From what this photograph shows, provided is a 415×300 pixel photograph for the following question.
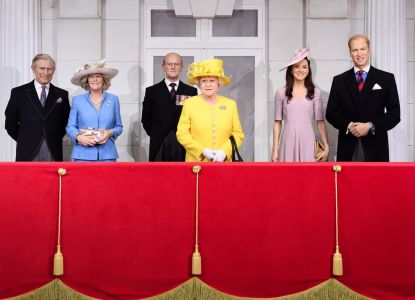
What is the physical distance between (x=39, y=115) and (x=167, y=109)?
3.50ft

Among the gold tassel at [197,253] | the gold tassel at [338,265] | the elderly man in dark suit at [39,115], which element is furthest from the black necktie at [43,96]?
the gold tassel at [338,265]

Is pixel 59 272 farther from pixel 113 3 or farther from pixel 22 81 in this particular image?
pixel 113 3

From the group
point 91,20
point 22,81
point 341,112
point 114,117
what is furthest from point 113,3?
point 341,112

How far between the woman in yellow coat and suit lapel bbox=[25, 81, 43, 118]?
1418mm

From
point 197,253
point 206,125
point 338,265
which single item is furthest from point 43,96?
point 338,265

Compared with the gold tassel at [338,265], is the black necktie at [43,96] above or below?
above

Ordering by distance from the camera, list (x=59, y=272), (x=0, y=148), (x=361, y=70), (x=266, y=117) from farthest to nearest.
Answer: (x=266, y=117) < (x=0, y=148) < (x=361, y=70) < (x=59, y=272)

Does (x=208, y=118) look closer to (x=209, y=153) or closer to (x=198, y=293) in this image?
(x=209, y=153)

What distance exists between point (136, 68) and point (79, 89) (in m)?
0.63

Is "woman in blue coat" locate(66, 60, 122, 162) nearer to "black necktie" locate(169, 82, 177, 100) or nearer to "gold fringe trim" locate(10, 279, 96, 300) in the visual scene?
"black necktie" locate(169, 82, 177, 100)

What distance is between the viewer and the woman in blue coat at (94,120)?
4414 mm

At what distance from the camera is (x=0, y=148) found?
5.69m

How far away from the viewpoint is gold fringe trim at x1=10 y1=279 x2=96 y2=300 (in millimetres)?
3008

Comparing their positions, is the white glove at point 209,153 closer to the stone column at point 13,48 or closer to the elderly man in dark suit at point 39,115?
the elderly man in dark suit at point 39,115
